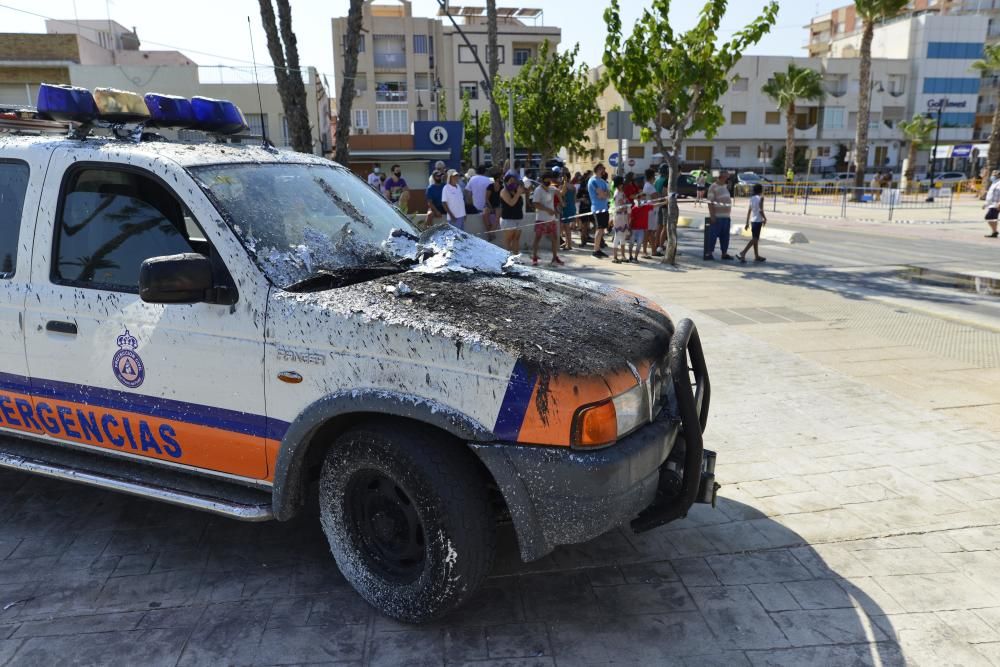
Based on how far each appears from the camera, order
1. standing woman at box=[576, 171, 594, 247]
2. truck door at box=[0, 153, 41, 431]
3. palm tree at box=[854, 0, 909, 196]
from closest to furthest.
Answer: truck door at box=[0, 153, 41, 431] → standing woman at box=[576, 171, 594, 247] → palm tree at box=[854, 0, 909, 196]

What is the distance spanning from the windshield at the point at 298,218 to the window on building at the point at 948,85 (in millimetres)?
81645

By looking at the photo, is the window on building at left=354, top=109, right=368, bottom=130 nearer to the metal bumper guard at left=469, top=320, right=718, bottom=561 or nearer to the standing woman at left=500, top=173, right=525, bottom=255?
the standing woman at left=500, top=173, right=525, bottom=255

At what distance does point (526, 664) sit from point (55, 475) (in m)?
2.44

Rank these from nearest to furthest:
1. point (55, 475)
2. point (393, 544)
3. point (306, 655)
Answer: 1. point (306, 655)
2. point (393, 544)
3. point (55, 475)

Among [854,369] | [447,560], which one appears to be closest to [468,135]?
[854,369]

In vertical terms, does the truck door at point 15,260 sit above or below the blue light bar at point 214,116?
below

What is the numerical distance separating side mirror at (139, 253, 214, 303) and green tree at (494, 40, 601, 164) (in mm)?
29760

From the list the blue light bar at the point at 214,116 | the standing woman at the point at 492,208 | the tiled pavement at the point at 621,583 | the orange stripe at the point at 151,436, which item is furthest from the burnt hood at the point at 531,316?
the standing woman at the point at 492,208

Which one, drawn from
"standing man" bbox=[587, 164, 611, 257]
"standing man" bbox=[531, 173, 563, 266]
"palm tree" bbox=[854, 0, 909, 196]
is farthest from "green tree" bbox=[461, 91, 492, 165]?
"standing man" bbox=[531, 173, 563, 266]

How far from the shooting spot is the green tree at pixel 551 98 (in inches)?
1242

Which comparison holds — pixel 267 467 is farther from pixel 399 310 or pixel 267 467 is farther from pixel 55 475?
pixel 55 475

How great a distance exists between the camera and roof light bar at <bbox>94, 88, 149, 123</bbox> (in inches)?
146

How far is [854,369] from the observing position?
6809mm

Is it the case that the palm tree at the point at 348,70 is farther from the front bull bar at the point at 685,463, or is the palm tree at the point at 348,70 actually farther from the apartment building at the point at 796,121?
the apartment building at the point at 796,121
